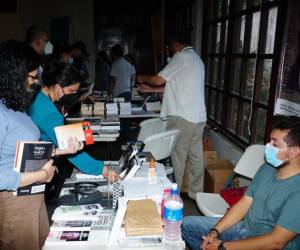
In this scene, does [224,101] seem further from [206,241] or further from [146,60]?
[146,60]

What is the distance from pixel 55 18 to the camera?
25.1 ft

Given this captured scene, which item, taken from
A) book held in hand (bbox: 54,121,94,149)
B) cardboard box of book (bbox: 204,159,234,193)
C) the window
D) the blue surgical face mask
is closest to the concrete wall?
the window

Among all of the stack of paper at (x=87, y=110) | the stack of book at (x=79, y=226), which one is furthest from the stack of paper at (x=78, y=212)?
the stack of paper at (x=87, y=110)

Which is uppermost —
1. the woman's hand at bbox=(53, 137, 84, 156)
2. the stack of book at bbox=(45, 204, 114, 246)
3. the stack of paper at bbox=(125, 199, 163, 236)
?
the woman's hand at bbox=(53, 137, 84, 156)

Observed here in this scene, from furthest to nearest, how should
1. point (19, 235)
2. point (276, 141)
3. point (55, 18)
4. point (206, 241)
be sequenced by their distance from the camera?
point (55, 18), point (206, 241), point (276, 141), point (19, 235)

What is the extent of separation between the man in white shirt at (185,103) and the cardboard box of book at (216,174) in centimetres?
8

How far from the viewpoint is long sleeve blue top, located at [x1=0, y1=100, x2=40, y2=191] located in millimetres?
1312

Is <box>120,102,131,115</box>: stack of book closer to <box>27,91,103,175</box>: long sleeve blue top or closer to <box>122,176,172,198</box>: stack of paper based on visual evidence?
<box>122,176,172,198</box>: stack of paper

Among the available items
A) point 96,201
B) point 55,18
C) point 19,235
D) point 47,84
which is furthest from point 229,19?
point 55,18

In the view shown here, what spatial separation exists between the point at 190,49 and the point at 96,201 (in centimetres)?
187

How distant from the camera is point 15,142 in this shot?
1.37 meters

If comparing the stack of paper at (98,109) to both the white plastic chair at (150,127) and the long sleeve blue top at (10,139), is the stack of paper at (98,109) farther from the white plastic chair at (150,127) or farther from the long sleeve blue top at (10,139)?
the long sleeve blue top at (10,139)

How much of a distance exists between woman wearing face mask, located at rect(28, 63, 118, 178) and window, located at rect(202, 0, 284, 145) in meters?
1.50

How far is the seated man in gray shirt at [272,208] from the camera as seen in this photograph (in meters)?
1.50
